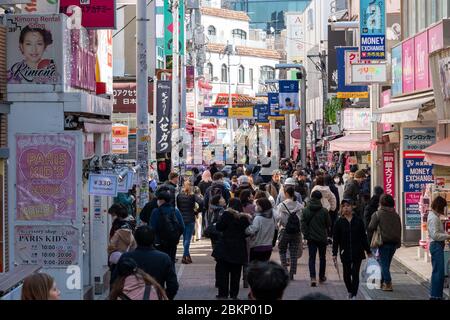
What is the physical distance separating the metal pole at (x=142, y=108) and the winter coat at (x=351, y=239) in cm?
494

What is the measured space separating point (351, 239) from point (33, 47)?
18.0ft

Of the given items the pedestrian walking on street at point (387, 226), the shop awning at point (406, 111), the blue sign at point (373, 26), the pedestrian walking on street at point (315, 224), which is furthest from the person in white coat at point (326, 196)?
the blue sign at point (373, 26)

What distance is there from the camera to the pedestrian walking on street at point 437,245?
49.2 feet

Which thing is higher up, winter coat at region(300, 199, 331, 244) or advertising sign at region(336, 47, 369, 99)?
advertising sign at region(336, 47, 369, 99)

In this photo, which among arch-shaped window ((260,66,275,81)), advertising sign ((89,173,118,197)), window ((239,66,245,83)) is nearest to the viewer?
advertising sign ((89,173,118,197))

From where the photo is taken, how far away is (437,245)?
49.5 feet

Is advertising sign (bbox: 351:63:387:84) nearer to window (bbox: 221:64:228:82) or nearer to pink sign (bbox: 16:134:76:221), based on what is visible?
pink sign (bbox: 16:134:76:221)

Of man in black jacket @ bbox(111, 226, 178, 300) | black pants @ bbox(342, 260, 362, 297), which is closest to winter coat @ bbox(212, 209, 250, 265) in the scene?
black pants @ bbox(342, 260, 362, 297)

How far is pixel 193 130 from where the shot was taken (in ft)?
159

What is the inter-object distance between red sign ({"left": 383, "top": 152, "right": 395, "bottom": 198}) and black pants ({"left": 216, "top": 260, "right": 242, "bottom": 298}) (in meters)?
12.8

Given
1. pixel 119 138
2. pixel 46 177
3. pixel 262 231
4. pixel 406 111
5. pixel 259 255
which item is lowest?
pixel 259 255

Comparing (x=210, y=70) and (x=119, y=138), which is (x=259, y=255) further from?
(x=210, y=70)

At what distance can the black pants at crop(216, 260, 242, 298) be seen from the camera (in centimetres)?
1573

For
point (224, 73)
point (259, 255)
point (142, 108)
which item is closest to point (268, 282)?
point (259, 255)
